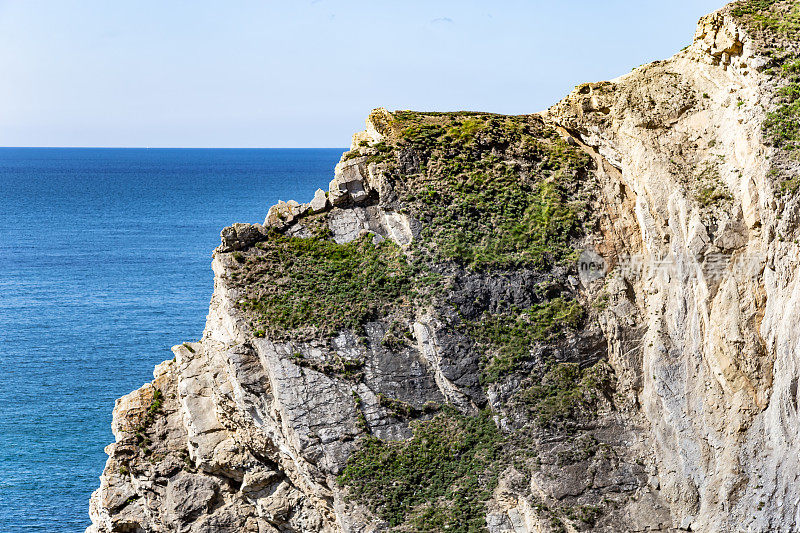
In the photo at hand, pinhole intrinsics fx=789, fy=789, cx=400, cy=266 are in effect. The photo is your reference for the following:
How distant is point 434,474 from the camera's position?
41500 millimetres

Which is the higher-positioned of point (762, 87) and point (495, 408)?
point (762, 87)

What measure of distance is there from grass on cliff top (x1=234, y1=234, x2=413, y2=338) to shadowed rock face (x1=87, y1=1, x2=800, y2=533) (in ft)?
0.41

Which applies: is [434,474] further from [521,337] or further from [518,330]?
[518,330]

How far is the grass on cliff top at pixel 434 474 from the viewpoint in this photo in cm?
4066

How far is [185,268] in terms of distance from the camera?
115 metres

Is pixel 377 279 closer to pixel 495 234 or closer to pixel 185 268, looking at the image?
pixel 495 234

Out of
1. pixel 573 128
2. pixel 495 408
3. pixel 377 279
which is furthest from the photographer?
pixel 573 128

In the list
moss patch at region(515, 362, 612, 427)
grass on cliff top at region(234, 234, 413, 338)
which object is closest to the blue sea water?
grass on cliff top at region(234, 234, 413, 338)

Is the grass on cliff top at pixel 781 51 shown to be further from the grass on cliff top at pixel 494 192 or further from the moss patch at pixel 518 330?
the moss patch at pixel 518 330

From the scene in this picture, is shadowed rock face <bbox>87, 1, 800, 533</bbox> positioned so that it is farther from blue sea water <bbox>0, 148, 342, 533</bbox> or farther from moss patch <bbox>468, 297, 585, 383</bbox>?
blue sea water <bbox>0, 148, 342, 533</bbox>

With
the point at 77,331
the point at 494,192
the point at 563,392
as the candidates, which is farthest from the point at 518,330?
the point at 77,331

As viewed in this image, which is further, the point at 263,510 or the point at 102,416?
the point at 102,416

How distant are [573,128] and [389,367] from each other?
1982 centimetres

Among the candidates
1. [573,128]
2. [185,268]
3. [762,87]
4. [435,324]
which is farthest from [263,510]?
[185,268]
